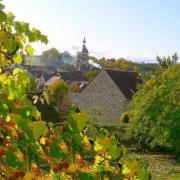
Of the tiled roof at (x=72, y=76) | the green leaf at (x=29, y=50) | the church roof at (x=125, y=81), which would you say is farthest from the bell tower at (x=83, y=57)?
the green leaf at (x=29, y=50)

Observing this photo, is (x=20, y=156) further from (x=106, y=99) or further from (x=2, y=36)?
(x=106, y=99)

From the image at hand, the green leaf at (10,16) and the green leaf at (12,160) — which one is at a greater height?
the green leaf at (10,16)

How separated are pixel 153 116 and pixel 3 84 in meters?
24.8

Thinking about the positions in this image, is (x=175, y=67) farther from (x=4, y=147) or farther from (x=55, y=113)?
(x=4, y=147)

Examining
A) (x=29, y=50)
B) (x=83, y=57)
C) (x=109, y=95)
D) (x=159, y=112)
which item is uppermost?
(x=83, y=57)

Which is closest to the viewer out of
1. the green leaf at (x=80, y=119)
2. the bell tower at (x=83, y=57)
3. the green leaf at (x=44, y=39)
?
the green leaf at (x=80, y=119)

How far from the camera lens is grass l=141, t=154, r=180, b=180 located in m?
21.1

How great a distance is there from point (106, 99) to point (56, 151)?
134ft

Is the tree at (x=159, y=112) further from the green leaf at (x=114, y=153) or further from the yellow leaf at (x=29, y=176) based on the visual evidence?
the yellow leaf at (x=29, y=176)

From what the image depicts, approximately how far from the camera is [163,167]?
23.8 meters

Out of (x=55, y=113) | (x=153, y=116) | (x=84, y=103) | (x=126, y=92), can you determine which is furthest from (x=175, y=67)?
(x=84, y=103)

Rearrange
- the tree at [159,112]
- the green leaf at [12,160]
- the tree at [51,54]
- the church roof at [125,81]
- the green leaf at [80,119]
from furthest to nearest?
the tree at [51,54], the church roof at [125,81], the tree at [159,112], the green leaf at [80,119], the green leaf at [12,160]

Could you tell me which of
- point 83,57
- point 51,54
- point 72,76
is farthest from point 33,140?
point 51,54

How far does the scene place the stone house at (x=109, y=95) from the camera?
137ft
